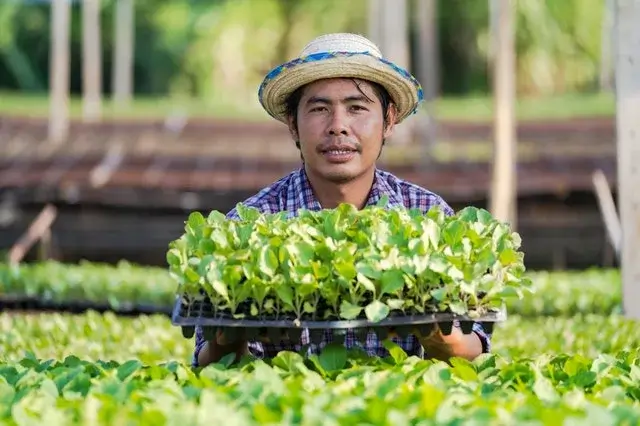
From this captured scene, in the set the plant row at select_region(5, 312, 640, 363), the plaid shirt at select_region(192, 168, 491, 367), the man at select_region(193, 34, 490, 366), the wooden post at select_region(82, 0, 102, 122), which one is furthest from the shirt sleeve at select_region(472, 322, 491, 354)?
the wooden post at select_region(82, 0, 102, 122)

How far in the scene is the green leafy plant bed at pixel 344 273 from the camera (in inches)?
131

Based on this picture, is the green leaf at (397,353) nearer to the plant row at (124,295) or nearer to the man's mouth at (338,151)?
the man's mouth at (338,151)

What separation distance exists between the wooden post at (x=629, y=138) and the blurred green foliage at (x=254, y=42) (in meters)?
28.1

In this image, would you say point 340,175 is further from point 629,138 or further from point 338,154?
point 629,138

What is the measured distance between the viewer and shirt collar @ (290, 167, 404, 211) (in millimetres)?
4160

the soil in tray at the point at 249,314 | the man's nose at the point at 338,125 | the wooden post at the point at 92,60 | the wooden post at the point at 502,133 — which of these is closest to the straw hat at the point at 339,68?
the man's nose at the point at 338,125

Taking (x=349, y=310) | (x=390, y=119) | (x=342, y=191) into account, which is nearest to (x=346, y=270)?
(x=349, y=310)

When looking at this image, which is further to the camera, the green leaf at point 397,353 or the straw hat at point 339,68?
the straw hat at point 339,68

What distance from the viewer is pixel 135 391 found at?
10.0 feet

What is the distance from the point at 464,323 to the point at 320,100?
965 mm

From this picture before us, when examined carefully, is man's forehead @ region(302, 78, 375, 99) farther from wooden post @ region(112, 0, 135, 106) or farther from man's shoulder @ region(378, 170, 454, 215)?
wooden post @ region(112, 0, 135, 106)

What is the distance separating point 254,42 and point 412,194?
37.3 metres

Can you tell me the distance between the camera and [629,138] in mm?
7441

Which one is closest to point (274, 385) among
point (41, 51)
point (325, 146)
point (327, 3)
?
point (325, 146)
